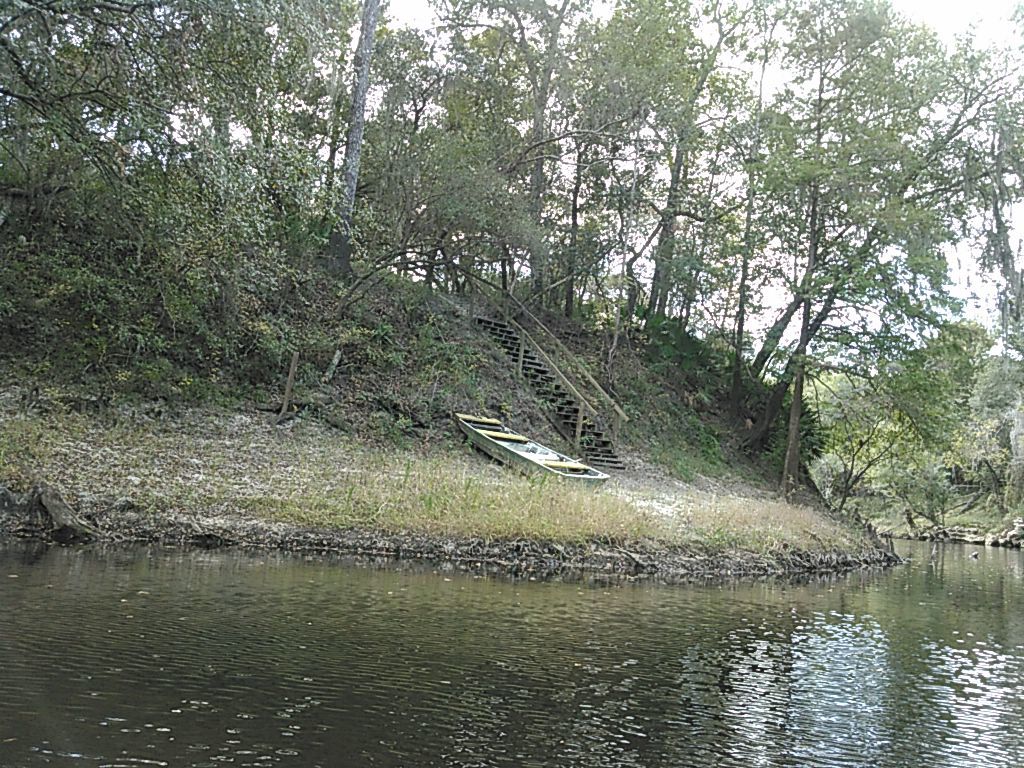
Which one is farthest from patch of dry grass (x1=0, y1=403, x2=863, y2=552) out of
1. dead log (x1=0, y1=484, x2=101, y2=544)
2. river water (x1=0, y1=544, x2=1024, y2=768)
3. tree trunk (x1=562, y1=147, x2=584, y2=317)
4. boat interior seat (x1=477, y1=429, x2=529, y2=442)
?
tree trunk (x1=562, y1=147, x2=584, y2=317)

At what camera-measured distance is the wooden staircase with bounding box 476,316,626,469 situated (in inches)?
797

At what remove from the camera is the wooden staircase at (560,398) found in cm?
2023

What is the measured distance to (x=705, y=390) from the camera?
26.7 m

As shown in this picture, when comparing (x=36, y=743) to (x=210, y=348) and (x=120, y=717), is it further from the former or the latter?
(x=210, y=348)

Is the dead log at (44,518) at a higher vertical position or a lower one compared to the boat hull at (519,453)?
lower

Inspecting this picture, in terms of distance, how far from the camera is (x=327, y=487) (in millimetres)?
12969

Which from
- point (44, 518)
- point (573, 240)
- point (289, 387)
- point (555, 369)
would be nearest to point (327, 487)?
point (44, 518)

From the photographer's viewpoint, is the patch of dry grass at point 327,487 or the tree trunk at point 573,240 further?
the tree trunk at point 573,240

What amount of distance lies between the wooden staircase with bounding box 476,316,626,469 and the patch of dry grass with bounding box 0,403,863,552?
396 cm

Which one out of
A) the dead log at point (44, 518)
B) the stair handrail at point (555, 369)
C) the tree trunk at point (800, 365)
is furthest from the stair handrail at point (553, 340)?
the dead log at point (44, 518)

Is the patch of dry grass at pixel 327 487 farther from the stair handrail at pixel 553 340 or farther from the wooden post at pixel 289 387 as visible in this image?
the stair handrail at pixel 553 340

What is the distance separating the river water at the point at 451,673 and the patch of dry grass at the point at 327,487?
171 centimetres

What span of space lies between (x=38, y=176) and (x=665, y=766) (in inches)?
630

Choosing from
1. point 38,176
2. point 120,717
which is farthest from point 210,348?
point 120,717
